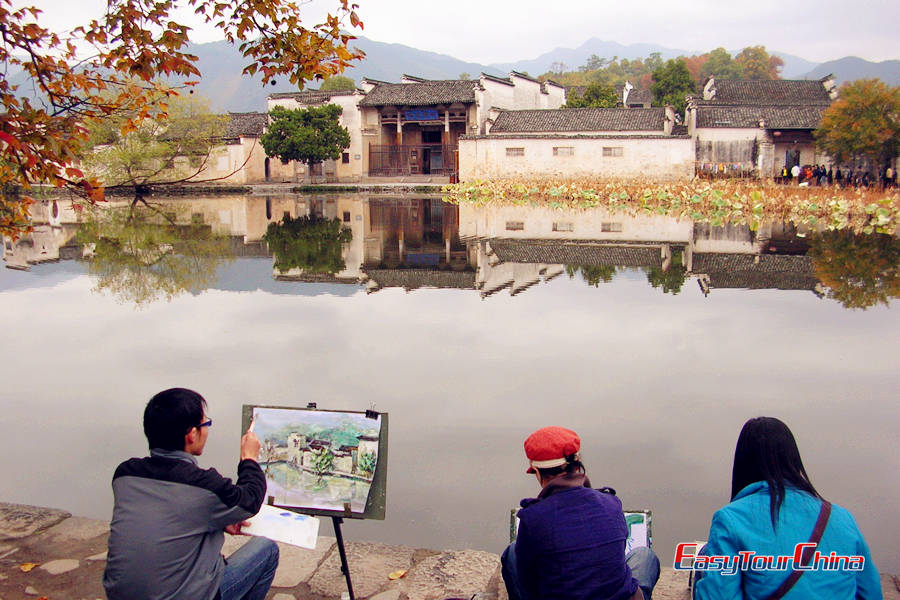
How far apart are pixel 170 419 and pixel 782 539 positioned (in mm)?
1905

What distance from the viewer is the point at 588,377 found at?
642 centimetres

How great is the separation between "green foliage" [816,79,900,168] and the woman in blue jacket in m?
28.9

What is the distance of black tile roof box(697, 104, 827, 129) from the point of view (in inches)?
1282

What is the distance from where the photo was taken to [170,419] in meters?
2.52

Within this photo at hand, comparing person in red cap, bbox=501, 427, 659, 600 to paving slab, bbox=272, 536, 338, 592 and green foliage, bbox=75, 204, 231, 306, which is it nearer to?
paving slab, bbox=272, 536, 338, 592

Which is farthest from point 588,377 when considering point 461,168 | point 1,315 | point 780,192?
point 461,168

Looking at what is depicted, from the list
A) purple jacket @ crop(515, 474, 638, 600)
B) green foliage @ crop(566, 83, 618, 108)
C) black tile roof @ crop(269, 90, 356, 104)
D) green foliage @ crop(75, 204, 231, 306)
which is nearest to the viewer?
purple jacket @ crop(515, 474, 638, 600)

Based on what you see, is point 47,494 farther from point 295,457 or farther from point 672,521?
point 672,521

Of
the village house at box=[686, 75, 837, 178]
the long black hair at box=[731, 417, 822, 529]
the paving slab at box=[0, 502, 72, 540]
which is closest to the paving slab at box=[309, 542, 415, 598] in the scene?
the paving slab at box=[0, 502, 72, 540]

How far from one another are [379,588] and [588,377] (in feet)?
11.1

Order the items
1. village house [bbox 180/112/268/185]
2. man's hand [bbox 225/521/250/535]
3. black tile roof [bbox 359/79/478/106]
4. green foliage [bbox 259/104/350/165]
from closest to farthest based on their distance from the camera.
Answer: man's hand [bbox 225/521/250/535] < green foliage [bbox 259/104/350/165] < black tile roof [bbox 359/79/478/106] < village house [bbox 180/112/268/185]

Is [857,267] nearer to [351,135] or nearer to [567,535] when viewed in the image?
[567,535]

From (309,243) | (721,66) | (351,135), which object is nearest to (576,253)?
(309,243)

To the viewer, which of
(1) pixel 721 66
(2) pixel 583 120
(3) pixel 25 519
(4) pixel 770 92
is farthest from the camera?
(1) pixel 721 66
